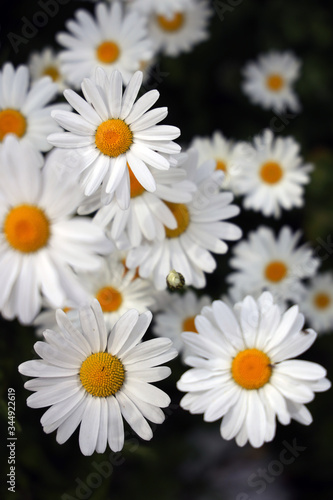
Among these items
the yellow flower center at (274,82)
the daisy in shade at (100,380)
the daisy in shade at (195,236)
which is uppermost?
the yellow flower center at (274,82)

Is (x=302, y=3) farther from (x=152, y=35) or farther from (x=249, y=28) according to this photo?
(x=152, y=35)

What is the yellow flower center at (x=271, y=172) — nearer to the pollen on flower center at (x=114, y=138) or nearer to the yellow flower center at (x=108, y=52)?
the yellow flower center at (x=108, y=52)

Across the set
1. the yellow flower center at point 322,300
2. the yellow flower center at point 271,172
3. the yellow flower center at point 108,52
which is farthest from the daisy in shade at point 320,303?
the yellow flower center at point 108,52

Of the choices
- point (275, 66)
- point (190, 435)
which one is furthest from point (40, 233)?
point (275, 66)

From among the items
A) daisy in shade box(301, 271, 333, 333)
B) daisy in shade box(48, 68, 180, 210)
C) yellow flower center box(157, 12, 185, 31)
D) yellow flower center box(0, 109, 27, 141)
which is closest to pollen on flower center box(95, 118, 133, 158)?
daisy in shade box(48, 68, 180, 210)

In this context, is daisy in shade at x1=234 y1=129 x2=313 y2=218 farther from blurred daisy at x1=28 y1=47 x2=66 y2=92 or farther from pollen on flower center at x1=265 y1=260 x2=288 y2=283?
blurred daisy at x1=28 y1=47 x2=66 y2=92

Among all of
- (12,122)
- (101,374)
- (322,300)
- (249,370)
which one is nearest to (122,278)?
(101,374)
